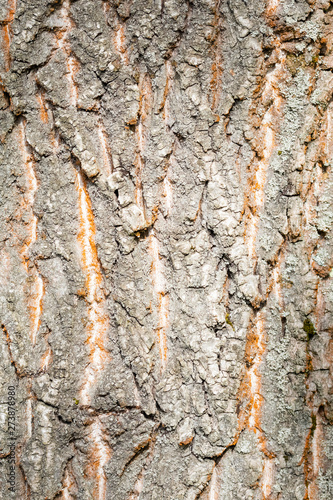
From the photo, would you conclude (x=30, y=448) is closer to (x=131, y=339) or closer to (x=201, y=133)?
(x=131, y=339)

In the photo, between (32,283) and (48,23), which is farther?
(32,283)

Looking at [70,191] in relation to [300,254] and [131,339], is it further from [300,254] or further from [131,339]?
[300,254]

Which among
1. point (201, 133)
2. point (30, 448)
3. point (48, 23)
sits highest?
point (48, 23)

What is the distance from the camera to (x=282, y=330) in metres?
1.37

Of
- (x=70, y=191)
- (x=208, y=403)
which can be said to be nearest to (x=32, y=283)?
(x=70, y=191)

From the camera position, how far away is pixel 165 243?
1.34 meters

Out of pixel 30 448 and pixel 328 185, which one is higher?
pixel 328 185

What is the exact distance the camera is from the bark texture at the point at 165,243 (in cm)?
129

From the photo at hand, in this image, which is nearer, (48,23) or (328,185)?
(48,23)

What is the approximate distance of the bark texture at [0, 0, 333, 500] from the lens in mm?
1290

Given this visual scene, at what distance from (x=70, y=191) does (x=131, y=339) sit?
488 millimetres

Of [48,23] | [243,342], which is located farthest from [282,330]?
[48,23]

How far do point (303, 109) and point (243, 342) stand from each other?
29.3 inches

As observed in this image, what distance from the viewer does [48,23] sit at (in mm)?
1281
